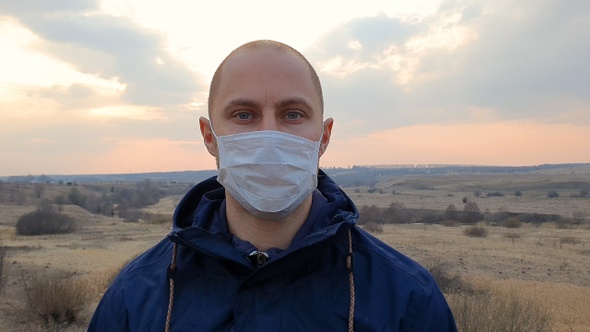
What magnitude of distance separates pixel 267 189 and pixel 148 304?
2.67 ft

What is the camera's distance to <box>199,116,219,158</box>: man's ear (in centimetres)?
305

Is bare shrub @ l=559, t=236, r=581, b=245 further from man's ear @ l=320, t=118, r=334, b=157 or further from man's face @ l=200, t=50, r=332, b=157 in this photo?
man's face @ l=200, t=50, r=332, b=157

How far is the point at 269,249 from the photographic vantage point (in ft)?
8.89

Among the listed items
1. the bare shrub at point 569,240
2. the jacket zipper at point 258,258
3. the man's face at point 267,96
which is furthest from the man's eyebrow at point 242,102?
the bare shrub at point 569,240

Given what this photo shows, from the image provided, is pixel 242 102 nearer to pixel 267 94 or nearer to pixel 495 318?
pixel 267 94

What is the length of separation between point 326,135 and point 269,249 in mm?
789

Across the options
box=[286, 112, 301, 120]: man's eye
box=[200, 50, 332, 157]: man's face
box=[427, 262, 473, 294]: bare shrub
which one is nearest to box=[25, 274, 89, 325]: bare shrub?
box=[427, 262, 473, 294]: bare shrub

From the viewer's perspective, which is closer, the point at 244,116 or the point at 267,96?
the point at 267,96

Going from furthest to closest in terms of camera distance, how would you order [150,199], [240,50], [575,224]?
[150,199], [575,224], [240,50]

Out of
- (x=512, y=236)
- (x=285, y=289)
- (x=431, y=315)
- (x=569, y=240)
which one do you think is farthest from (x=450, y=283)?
(x=512, y=236)

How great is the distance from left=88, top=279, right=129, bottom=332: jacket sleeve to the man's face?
3.21 ft

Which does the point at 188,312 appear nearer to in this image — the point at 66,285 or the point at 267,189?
the point at 267,189

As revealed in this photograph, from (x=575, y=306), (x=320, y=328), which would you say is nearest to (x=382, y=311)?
(x=320, y=328)

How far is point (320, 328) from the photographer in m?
2.36
